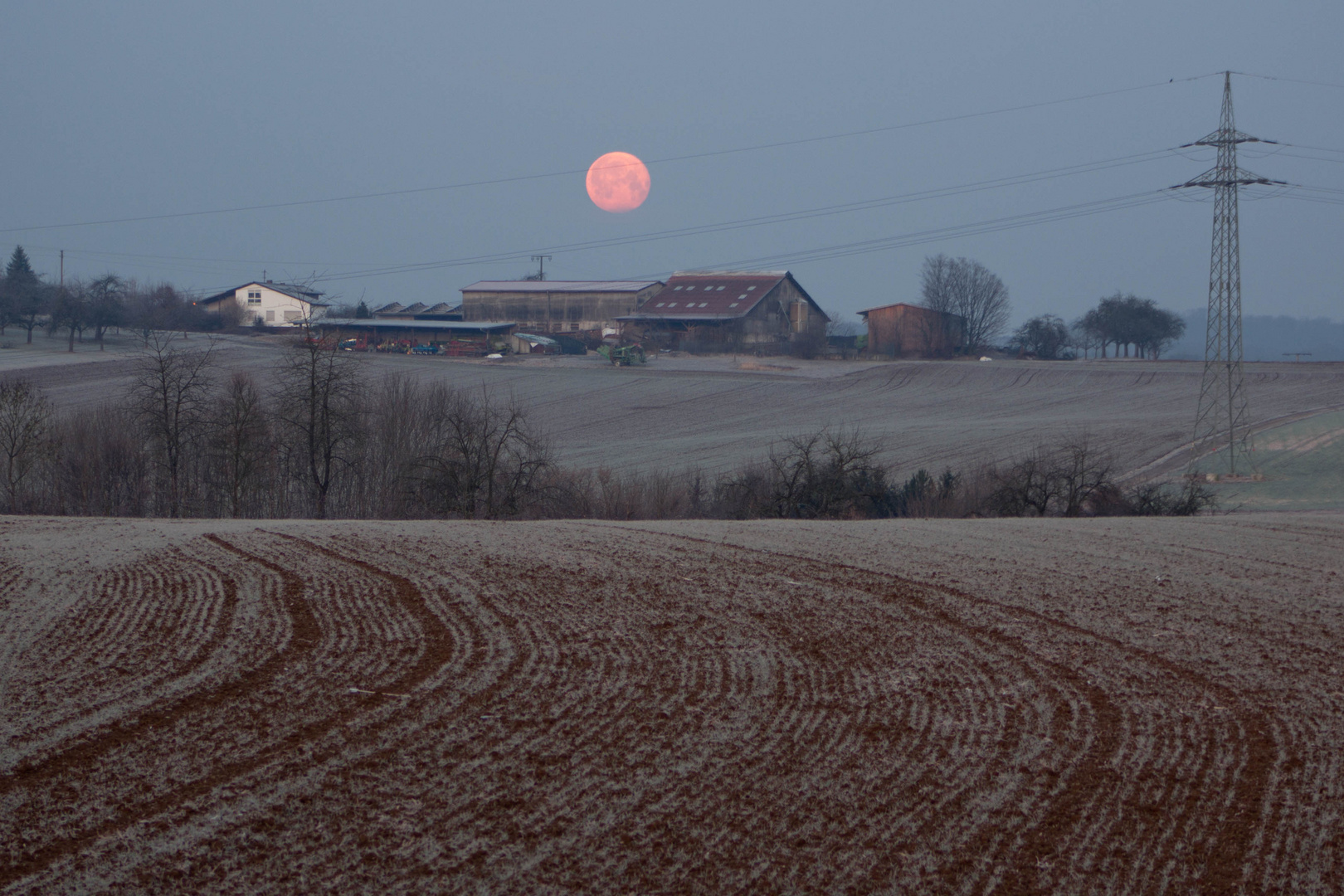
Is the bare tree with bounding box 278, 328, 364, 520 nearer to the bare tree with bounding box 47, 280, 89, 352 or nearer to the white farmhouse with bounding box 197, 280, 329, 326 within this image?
the bare tree with bounding box 47, 280, 89, 352

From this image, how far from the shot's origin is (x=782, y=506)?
95.4 ft

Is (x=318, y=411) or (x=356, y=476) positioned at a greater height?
(x=318, y=411)

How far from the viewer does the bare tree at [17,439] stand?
3085 centimetres

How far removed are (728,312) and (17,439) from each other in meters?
67.8

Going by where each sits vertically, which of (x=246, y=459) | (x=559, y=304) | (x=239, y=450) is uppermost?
(x=559, y=304)

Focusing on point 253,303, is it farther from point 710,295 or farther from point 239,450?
point 239,450

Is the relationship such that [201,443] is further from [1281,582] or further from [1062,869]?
[1062,869]

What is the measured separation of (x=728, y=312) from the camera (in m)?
92.8

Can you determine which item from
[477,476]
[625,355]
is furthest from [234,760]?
[625,355]

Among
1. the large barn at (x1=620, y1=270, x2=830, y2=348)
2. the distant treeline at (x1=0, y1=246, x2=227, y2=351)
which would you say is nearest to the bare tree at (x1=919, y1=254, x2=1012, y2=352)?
the large barn at (x1=620, y1=270, x2=830, y2=348)

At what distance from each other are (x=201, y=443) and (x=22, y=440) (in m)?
5.10

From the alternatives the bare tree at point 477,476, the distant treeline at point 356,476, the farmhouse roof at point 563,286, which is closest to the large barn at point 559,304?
the farmhouse roof at point 563,286

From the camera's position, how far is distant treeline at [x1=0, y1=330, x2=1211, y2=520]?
29.0 meters

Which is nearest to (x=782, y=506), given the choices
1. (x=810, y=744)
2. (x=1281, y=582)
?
(x=1281, y=582)
